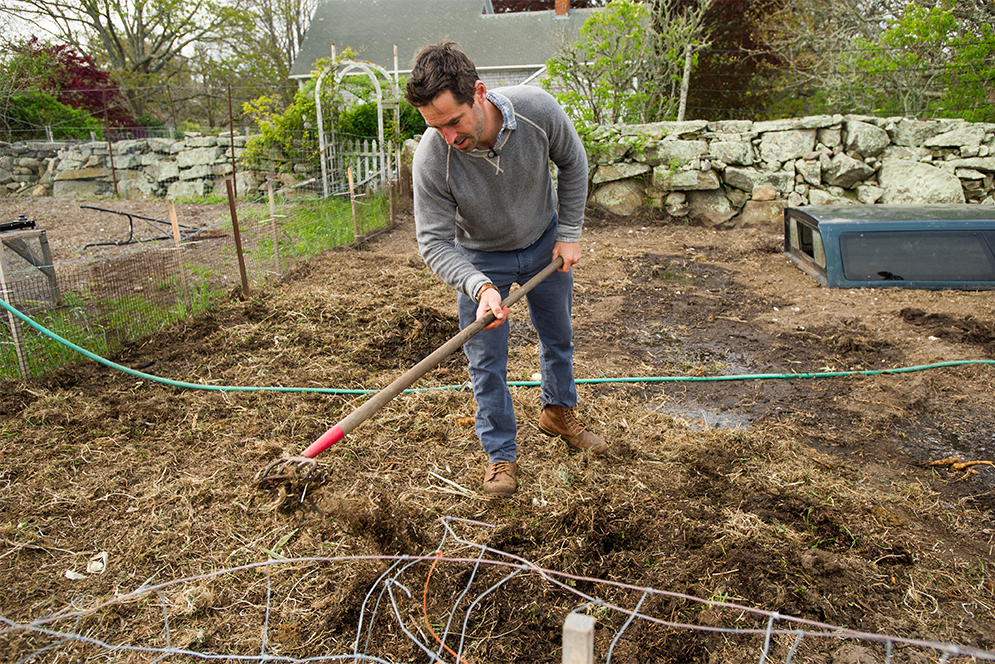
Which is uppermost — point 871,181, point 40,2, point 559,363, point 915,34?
point 40,2

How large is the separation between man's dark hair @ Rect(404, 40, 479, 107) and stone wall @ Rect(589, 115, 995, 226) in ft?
25.1

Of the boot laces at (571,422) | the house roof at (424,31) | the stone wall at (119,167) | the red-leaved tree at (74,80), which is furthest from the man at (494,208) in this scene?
the red-leaved tree at (74,80)

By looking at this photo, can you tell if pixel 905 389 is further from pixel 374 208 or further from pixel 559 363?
pixel 374 208

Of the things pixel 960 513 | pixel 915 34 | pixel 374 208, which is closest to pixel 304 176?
pixel 374 208

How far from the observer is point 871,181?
882 centimetres

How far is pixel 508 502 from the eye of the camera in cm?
262

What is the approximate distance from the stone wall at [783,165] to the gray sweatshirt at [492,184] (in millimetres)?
7225

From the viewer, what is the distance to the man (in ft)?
6.90

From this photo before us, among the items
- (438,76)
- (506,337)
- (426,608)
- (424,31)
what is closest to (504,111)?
(438,76)

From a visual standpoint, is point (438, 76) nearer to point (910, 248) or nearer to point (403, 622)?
point (403, 622)

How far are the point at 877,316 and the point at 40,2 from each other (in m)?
24.1

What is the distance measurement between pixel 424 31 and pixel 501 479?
2051 cm

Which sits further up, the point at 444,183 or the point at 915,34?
the point at 915,34

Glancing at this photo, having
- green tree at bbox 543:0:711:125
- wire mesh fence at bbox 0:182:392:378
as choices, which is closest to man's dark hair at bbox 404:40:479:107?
wire mesh fence at bbox 0:182:392:378
